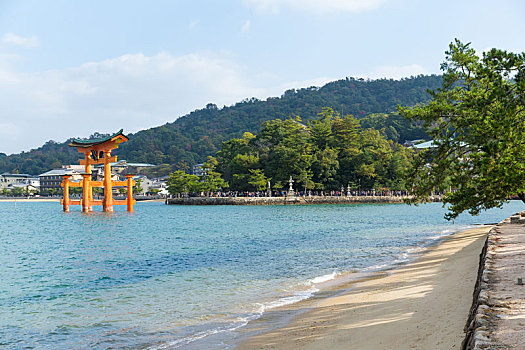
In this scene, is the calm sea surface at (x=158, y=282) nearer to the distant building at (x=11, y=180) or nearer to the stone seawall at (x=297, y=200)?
the stone seawall at (x=297, y=200)

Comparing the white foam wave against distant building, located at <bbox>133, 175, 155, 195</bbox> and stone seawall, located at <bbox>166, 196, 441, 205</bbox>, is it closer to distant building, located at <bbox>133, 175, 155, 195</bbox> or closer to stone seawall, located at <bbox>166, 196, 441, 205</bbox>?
stone seawall, located at <bbox>166, 196, 441, 205</bbox>

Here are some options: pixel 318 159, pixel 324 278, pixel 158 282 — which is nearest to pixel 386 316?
pixel 324 278

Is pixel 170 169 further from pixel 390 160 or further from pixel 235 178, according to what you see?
pixel 390 160

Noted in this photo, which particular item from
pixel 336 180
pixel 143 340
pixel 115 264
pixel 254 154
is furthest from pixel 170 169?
pixel 143 340

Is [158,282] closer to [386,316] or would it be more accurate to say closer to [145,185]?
[386,316]

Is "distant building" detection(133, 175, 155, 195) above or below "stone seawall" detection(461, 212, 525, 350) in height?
above

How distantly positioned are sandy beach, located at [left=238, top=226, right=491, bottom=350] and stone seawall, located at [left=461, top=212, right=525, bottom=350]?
51cm

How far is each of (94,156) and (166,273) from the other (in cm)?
4364

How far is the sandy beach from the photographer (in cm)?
661

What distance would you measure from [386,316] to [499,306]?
7.88 ft

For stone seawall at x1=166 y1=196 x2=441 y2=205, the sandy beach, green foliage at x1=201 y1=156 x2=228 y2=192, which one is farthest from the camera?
green foliage at x1=201 y1=156 x2=228 y2=192

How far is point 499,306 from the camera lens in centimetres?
607

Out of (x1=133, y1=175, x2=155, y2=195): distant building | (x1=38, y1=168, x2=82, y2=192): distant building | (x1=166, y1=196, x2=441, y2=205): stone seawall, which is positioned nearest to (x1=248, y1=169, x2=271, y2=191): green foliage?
(x1=166, y1=196, x2=441, y2=205): stone seawall

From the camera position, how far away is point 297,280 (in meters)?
13.7
